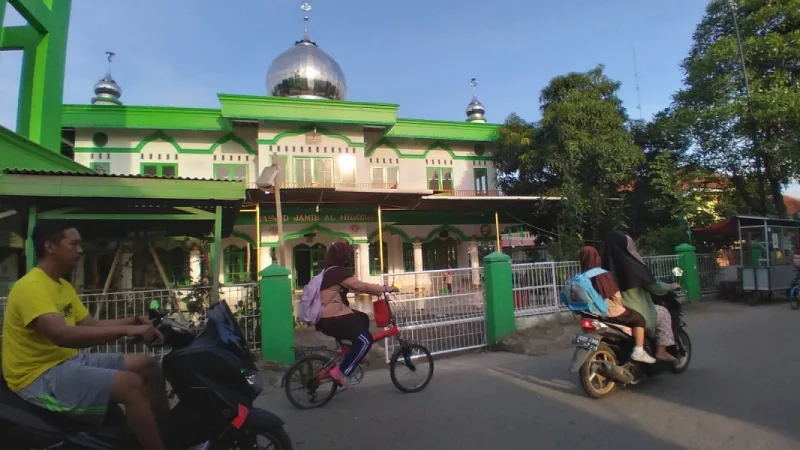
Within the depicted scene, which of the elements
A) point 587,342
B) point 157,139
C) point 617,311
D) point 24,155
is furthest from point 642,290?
point 157,139

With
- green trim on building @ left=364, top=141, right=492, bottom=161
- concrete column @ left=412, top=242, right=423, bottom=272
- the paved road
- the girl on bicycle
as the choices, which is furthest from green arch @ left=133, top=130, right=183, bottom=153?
the girl on bicycle

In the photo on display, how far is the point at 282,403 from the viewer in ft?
15.3

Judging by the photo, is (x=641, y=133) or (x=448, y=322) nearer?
(x=448, y=322)

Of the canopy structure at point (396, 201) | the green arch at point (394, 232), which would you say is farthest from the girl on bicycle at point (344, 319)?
the green arch at point (394, 232)

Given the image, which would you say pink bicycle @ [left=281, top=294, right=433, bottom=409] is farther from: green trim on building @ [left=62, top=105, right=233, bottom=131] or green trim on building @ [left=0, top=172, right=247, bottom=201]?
green trim on building @ [left=62, top=105, right=233, bottom=131]

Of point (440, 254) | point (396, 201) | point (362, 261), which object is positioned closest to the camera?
point (396, 201)

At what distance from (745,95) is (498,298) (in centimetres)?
1165

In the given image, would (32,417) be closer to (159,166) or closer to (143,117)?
(159,166)

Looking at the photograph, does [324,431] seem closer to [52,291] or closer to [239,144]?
[52,291]

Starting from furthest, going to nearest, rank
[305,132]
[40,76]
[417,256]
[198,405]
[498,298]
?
[417,256]
[305,132]
[40,76]
[498,298]
[198,405]

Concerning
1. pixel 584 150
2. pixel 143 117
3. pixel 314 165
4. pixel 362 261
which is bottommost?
pixel 362 261

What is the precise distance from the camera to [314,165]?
16.2 metres

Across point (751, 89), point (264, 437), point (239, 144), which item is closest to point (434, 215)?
point (239, 144)

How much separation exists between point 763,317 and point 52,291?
10.7 metres
